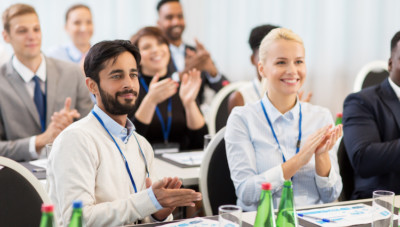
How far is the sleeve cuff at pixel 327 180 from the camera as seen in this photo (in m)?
2.25

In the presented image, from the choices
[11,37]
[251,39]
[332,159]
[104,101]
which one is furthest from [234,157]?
[11,37]

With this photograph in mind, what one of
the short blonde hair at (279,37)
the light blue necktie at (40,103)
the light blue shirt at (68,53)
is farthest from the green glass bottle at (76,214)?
the light blue shirt at (68,53)

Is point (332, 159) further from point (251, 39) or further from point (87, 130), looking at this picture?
point (251, 39)

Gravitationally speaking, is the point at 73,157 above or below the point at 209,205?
above

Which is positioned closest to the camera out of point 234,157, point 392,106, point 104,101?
point 104,101

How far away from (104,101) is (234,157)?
1.97ft

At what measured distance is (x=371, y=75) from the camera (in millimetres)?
4359

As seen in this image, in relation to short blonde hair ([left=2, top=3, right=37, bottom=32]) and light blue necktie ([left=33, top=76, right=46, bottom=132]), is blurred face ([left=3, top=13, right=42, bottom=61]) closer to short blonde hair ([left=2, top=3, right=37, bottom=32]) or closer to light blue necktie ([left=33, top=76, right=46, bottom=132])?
short blonde hair ([left=2, top=3, right=37, bottom=32])

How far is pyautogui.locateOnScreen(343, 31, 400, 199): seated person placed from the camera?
2.49 metres

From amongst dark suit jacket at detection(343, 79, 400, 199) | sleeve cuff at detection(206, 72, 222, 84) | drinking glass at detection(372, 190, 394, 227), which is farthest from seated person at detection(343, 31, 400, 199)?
sleeve cuff at detection(206, 72, 222, 84)

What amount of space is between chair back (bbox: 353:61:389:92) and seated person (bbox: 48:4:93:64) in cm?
249

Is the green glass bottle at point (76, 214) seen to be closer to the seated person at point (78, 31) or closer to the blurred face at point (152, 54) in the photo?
the blurred face at point (152, 54)

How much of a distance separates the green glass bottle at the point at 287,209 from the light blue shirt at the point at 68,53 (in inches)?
156

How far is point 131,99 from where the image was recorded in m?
2.02
